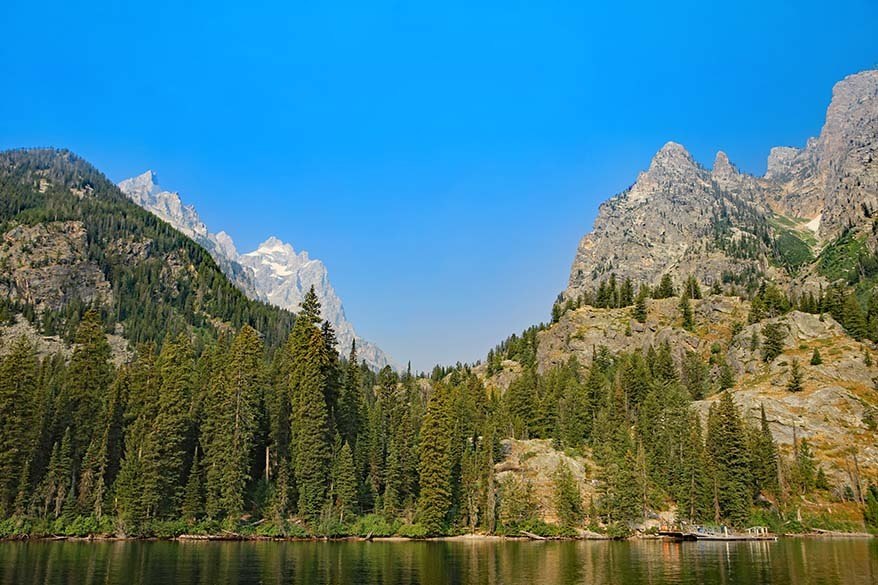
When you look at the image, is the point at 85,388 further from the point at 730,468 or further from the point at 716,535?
the point at 730,468

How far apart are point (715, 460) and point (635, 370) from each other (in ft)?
192

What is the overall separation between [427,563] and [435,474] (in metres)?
35.7

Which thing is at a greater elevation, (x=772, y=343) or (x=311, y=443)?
(x=772, y=343)

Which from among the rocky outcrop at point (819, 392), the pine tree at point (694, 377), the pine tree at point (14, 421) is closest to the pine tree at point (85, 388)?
the pine tree at point (14, 421)

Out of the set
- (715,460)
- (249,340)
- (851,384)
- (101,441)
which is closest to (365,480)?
(249,340)

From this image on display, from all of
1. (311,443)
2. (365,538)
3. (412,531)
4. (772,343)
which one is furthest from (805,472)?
(311,443)

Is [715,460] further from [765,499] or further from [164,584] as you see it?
[164,584]

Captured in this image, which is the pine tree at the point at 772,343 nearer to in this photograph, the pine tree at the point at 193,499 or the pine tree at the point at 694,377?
the pine tree at the point at 694,377

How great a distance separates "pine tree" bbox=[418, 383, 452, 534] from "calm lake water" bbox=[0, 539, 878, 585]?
7.28 metres

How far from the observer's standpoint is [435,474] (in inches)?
4085

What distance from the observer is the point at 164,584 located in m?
49.4

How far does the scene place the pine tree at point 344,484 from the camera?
10275 cm

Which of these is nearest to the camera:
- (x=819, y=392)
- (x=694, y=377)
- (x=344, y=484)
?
(x=344, y=484)

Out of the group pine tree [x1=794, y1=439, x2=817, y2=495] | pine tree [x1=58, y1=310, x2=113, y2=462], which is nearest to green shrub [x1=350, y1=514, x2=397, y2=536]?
pine tree [x1=58, y1=310, x2=113, y2=462]
